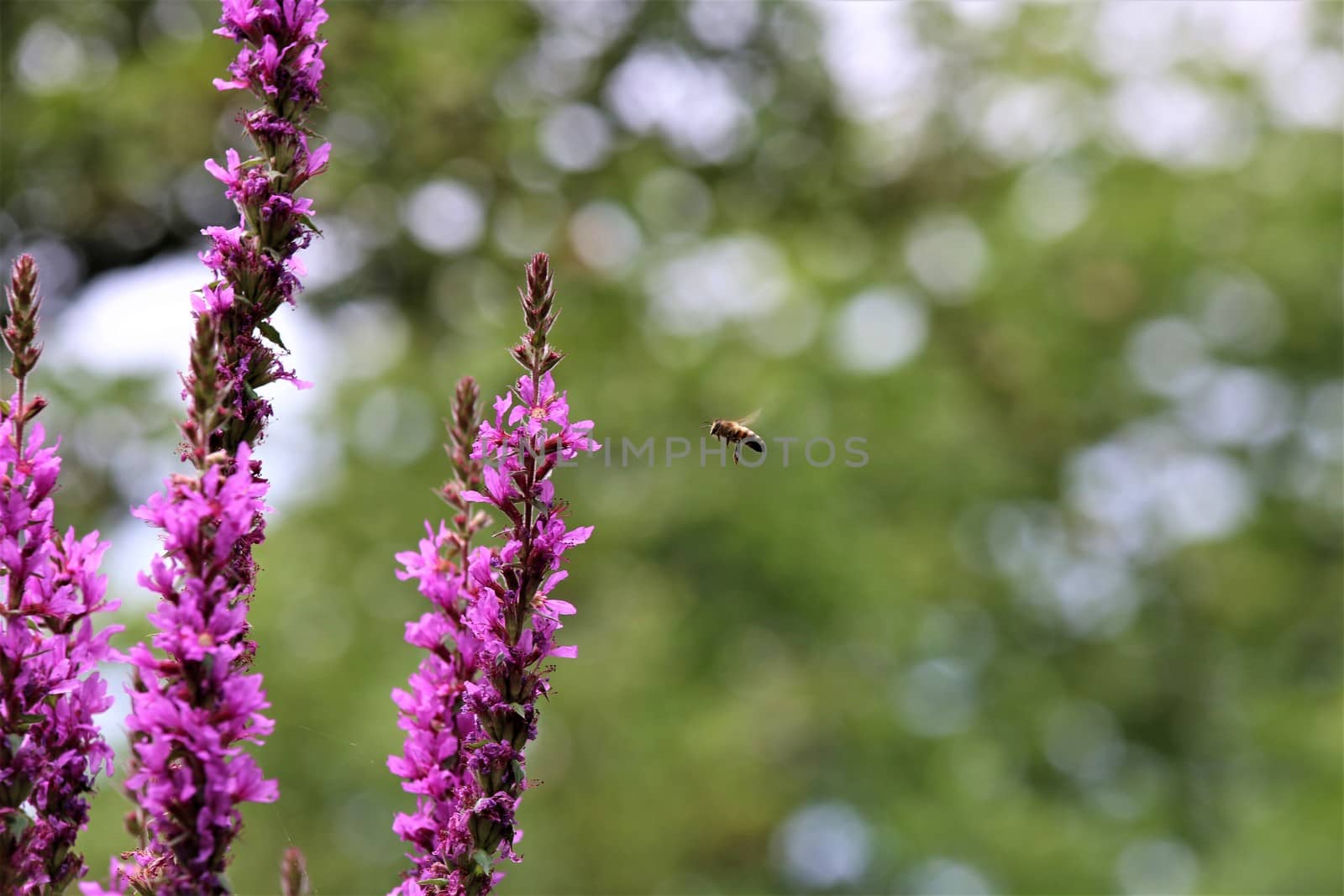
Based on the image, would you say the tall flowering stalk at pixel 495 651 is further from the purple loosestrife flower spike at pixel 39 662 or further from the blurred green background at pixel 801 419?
the blurred green background at pixel 801 419

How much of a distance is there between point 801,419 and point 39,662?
10.9 metres

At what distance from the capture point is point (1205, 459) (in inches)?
704

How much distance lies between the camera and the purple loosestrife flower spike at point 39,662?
7.11 feet

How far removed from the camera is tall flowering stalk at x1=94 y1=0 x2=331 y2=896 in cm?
201

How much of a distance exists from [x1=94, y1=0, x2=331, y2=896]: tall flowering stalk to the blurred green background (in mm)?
7003

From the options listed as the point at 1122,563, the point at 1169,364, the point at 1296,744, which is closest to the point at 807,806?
the point at 1296,744

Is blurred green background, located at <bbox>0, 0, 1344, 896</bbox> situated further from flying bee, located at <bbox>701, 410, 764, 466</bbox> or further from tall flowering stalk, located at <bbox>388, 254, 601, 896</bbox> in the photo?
tall flowering stalk, located at <bbox>388, 254, 601, 896</bbox>

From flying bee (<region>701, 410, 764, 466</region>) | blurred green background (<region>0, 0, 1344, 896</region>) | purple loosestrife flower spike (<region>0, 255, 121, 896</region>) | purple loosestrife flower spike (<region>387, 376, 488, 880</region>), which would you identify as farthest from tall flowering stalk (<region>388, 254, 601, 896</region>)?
blurred green background (<region>0, 0, 1344, 896</region>)

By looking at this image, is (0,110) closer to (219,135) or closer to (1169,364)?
(219,135)

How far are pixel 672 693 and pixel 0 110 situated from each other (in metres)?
7.20

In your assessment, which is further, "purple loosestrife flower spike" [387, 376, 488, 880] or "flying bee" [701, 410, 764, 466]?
"flying bee" [701, 410, 764, 466]

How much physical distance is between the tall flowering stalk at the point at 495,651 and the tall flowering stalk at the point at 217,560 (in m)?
0.38

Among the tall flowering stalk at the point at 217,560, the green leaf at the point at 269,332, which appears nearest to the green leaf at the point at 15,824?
the tall flowering stalk at the point at 217,560

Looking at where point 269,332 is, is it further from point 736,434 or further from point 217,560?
point 736,434
